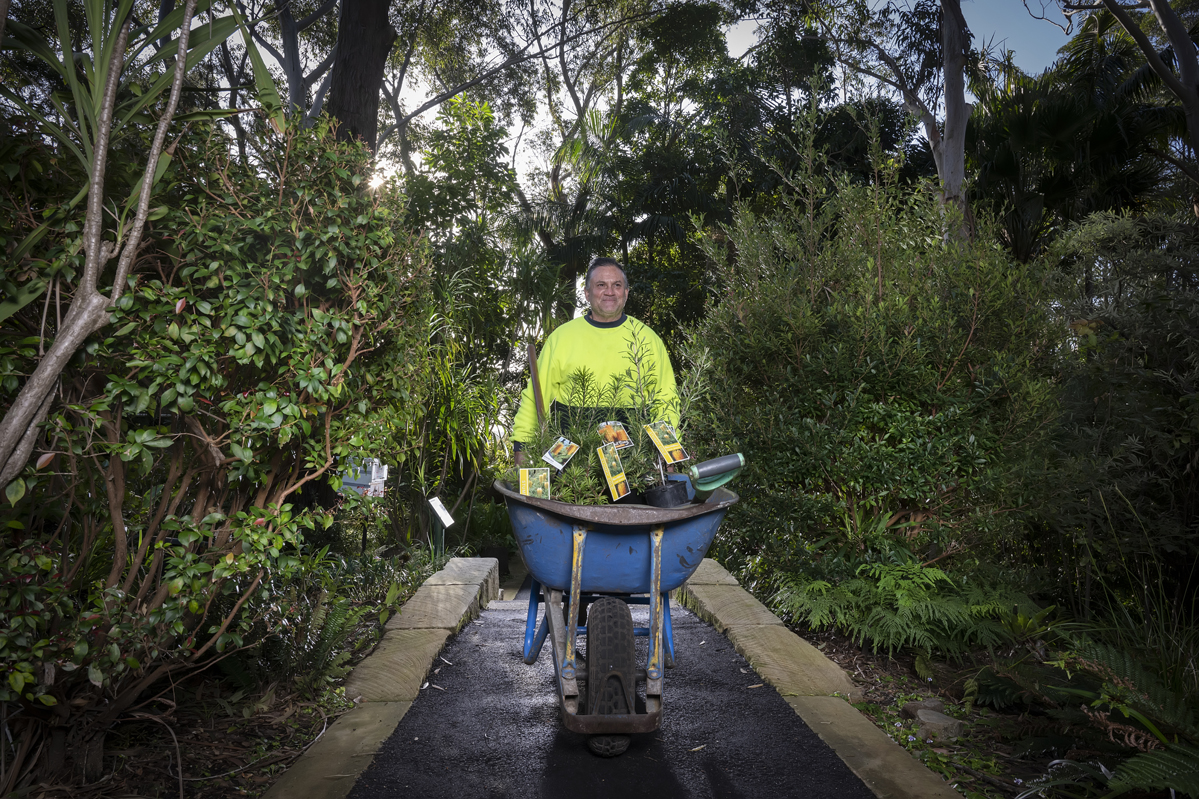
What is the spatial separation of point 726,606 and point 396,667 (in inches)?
74.8

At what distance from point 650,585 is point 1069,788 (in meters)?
1.47

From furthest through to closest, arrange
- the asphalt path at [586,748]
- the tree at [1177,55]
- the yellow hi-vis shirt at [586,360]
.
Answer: the tree at [1177,55] → the yellow hi-vis shirt at [586,360] → the asphalt path at [586,748]

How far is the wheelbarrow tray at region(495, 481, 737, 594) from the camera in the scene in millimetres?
2502

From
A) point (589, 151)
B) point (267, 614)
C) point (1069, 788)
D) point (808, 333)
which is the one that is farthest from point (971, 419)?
point (589, 151)

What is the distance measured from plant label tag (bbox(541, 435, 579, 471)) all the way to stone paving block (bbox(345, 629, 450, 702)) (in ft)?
4.08

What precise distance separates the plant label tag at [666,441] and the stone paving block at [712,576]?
2.00 metres

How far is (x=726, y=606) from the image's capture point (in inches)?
164

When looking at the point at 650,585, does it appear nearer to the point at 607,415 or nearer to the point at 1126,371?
the point at 607,415

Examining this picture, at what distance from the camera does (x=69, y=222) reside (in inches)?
79.3

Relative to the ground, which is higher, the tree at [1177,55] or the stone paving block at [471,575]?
the tree at [1177,55]

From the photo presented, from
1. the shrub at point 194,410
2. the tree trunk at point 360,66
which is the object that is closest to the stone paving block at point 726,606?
the shrub at point 194,410

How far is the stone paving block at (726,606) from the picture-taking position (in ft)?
12.8

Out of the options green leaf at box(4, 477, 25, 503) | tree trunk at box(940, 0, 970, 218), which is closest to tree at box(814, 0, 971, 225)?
tree trunk at box(940, 0, 970, 218)

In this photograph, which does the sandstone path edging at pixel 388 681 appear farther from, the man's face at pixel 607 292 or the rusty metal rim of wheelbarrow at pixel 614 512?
the man's face at pixel 607 292
